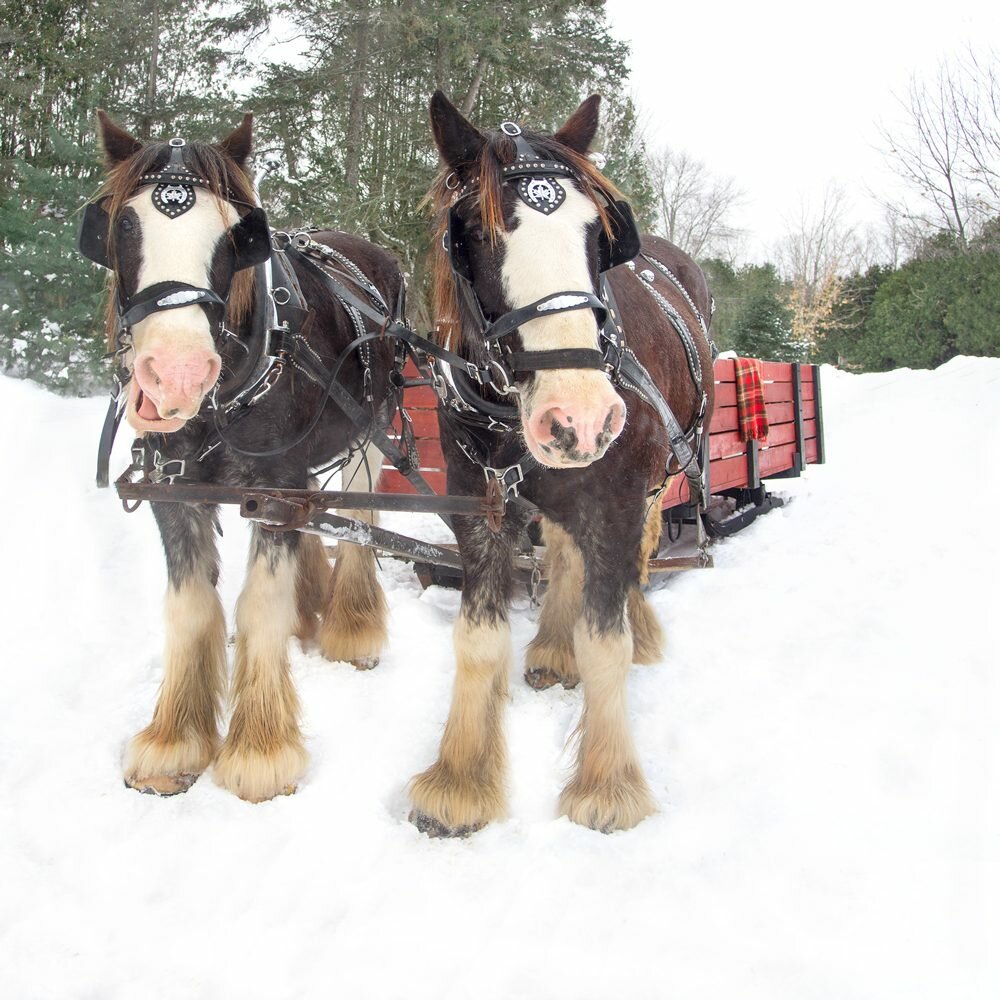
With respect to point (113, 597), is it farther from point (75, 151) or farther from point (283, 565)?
point (75, 151)

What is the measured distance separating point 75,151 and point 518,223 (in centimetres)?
820

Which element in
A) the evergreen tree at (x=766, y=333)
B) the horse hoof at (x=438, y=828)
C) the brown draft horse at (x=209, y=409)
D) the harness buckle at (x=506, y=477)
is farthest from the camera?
the evergreen tree at (x=766, y=333)

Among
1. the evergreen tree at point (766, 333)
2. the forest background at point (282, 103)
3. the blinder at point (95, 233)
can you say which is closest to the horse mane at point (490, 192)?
the blinder at point (95, 233)

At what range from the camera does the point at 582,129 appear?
2.21 metres

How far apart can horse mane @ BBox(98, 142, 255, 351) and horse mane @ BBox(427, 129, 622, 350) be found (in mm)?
620

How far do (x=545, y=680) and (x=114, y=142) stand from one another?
252 centimetres

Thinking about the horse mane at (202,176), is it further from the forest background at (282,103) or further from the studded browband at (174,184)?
the forest background at (282,103)

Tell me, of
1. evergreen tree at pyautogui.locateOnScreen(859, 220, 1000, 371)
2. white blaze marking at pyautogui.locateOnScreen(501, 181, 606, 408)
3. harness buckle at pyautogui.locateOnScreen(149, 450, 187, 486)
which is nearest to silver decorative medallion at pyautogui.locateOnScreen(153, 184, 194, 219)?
harness buckle at pyautogui.locateOnScreen(149, 450, 187, 486)

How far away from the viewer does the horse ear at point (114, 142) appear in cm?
239

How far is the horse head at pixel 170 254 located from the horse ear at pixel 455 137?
1.91 ft

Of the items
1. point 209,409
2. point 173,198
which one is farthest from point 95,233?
point 209,409

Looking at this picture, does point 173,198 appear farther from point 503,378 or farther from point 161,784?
point 161,784

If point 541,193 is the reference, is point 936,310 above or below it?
above

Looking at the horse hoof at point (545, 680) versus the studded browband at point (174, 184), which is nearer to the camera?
the studded browband at point (174, 184)
